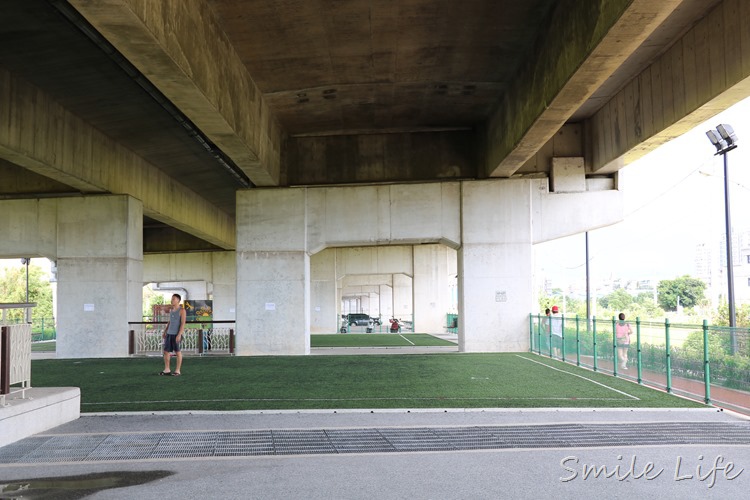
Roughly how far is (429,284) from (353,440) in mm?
39926

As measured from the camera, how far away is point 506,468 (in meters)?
6.89

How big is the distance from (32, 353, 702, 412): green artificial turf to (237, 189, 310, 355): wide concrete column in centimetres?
226

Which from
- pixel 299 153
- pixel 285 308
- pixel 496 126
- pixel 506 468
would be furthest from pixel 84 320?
pixel 506 468

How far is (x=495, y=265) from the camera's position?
2312cm

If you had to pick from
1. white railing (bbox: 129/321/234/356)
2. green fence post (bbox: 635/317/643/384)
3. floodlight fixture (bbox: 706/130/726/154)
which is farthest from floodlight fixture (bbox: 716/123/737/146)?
white railing (bbox: 129/321/234/356)

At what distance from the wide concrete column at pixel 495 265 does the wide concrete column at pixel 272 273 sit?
5.47 meters

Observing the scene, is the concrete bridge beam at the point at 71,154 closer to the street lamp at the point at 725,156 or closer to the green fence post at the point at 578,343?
the green fence post at the point at 578,343

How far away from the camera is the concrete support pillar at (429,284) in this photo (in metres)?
48.0

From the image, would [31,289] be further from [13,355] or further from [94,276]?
[13,355]

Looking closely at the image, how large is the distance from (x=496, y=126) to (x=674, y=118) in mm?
6151

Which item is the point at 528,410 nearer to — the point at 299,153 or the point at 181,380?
the point at 181,380

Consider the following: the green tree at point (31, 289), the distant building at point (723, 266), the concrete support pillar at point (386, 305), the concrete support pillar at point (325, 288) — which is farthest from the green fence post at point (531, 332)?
the concrete support pillar at point (386, 305)

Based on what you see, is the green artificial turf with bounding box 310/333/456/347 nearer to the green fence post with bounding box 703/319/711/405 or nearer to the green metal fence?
the green metal fence

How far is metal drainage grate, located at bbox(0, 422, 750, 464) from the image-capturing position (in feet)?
25.5
